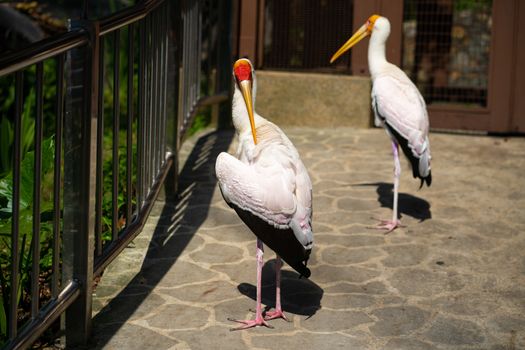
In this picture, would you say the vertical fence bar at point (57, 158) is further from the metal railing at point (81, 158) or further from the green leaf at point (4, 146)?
the green leaf at point (4, 146)

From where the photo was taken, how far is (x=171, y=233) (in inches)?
268

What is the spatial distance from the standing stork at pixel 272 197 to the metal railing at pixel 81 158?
65cm

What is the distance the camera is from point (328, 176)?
8.43 m

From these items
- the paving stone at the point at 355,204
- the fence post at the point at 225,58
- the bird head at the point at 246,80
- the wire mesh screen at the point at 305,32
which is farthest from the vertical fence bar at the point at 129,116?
the wire mesh screen at the point at 305,32

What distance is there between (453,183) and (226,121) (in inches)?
119

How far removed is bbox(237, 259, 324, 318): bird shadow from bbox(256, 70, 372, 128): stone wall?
4336 millimetres

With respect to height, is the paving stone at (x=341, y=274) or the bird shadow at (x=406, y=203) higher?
the bird shadow at (x=406, y=203)

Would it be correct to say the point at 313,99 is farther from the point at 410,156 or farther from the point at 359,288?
the point at 359,288

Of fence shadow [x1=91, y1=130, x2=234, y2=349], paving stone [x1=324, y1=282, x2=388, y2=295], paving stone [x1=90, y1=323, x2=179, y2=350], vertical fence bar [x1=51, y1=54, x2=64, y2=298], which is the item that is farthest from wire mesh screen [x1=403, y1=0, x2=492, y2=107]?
vertical fence bar [x1=51, y1=54, x2=64, y2=298]

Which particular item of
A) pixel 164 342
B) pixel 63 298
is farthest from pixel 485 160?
pixel 63 298

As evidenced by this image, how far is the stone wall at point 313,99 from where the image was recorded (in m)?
10.2

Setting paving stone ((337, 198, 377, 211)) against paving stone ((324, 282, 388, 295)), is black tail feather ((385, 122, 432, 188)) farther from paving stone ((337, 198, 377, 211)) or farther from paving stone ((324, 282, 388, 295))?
paving stone ((324, 282, 388, 295))

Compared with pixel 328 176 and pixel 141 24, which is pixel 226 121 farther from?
pixel 141 24

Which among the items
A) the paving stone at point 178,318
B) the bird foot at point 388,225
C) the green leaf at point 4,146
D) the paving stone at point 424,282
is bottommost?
the paving stone at point 178,318
